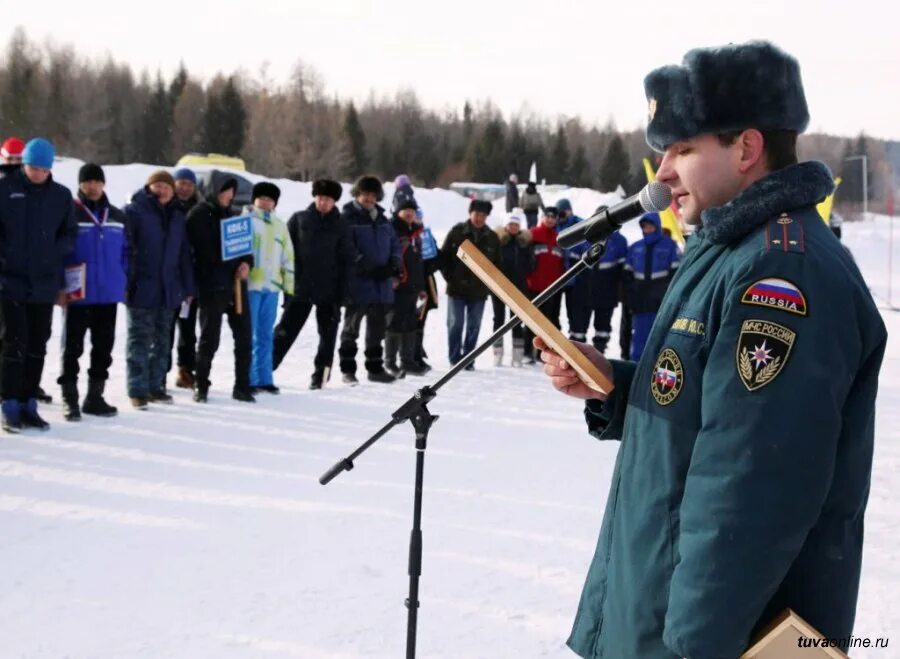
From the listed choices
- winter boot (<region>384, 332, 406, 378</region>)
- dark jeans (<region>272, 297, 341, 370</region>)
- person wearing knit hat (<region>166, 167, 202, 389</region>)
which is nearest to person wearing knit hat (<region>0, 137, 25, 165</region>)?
person wearing knit hat (<region>166, 167, 202, 389</region>)

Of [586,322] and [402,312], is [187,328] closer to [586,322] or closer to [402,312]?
[402,312]

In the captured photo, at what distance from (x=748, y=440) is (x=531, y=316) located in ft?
1.52

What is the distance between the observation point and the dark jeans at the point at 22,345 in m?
6.38

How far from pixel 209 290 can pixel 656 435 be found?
6.83m

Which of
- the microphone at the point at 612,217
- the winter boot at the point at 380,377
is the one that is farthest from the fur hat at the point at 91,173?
the microphone at the point at 612,217

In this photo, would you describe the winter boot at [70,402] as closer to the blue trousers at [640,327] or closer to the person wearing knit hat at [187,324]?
the person wearing knit hat at [187,324]

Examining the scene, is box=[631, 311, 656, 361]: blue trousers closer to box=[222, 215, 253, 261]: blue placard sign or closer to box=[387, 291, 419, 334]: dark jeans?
box=[387, 291, 419, 334]: dark jeans

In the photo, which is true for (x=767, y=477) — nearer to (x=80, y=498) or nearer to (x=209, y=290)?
(x=80, y=498)

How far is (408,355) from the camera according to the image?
1044 centimetres

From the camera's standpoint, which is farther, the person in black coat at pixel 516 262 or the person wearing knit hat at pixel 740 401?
the person in black coat at pixel 516 262

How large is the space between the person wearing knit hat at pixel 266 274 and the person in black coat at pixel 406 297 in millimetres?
1716

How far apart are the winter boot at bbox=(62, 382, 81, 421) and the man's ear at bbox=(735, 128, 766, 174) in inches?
247

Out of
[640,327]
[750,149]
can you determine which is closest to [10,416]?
[750,149]

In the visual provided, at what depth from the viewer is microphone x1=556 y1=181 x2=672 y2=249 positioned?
1999 millimetres
